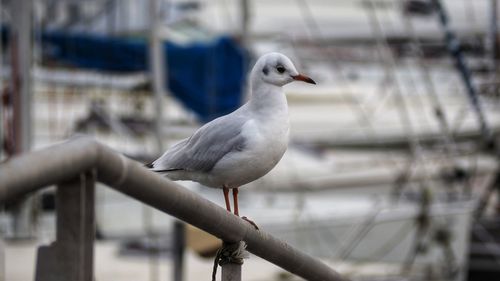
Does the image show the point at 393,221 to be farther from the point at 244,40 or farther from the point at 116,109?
the point at 116,109

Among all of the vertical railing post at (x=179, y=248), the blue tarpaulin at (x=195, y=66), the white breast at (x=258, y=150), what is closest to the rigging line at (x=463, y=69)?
the blue tarpaulin at (x=195, y=66)

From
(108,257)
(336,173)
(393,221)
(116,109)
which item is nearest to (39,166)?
(108,257)

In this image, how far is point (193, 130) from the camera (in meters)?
12.5

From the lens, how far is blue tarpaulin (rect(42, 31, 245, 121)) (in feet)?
43.9

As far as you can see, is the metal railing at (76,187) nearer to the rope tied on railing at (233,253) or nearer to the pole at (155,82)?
the rope tied on railing at (233,253)

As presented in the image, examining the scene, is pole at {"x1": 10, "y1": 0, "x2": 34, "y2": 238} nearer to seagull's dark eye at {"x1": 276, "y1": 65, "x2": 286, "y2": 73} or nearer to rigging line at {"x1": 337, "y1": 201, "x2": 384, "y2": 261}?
rigging line at {"x1": 337, "y1": 201, "x2": 384, "y2": 261}

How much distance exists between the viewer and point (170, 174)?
4289 mm

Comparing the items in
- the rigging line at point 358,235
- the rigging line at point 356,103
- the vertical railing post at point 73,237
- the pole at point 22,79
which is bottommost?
the vertical railing post at point 73,237

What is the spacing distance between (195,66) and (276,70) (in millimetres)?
9402

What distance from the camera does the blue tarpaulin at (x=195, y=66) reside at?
13.4m

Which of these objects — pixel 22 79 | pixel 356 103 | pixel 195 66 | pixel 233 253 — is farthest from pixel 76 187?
pixel 356 103

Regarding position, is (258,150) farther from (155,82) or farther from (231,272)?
(155,82)

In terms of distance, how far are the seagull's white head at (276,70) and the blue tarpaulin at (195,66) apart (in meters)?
9.06

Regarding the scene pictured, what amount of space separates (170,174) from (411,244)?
7.83m
